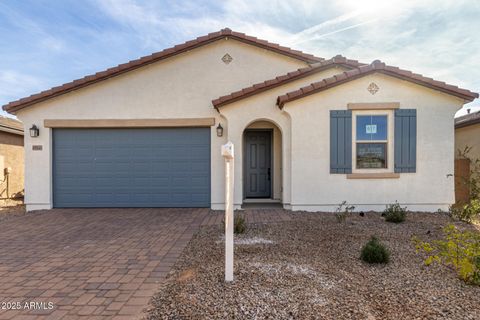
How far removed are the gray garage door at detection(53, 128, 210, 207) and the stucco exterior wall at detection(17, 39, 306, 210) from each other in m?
0.45

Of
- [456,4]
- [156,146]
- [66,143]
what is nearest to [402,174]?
[456,4]

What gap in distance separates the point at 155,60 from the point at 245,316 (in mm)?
8631

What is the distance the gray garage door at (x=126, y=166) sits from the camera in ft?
30.1

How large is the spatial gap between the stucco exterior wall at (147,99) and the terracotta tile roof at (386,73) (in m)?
2.34

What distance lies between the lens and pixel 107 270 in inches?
161

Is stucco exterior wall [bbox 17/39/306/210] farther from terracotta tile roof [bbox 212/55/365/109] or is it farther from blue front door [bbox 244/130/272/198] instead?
blue front door [bbox 244/130/272/198]

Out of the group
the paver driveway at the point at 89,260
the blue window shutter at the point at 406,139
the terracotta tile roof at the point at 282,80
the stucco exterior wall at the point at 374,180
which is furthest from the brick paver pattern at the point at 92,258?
the blue window shutter at the point at 406,139

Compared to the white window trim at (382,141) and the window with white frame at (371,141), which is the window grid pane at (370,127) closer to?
the window with white frame at (371,141)

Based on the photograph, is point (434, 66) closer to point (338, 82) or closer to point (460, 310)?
point (338, 82)

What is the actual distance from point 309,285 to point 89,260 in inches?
141

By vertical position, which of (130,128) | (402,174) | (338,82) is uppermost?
(338,82)

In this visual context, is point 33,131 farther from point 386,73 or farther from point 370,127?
point 386,73

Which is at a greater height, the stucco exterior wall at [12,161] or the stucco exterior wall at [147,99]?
the stucco exterior wall at [147,99]

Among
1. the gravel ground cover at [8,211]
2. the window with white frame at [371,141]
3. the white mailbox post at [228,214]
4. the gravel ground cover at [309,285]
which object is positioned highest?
the window with white frame at [371,141]
